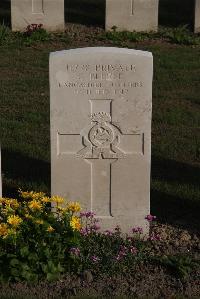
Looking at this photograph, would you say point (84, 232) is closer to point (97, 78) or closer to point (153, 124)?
point (97, 78)

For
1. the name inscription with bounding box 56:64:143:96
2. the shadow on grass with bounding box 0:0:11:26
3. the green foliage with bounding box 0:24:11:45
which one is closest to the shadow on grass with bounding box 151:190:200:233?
the name inscription with bounding box 56:64:143:96

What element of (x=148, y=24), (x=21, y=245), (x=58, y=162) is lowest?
(x=21, y=245)

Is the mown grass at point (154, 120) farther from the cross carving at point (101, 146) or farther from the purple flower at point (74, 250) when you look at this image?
the purple flower at point (74, 250)

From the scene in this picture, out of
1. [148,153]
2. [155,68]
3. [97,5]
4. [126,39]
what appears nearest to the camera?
[148,153]

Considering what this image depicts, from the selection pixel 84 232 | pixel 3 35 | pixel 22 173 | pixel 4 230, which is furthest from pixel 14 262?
pixel 3 35

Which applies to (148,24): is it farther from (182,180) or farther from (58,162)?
(58,162)

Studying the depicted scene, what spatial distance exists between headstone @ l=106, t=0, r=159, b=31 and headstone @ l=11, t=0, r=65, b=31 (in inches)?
38.1

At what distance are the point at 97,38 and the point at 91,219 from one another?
330 inches

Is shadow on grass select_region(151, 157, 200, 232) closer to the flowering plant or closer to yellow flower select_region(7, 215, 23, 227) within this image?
the flowering plant

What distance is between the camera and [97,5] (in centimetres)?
1817

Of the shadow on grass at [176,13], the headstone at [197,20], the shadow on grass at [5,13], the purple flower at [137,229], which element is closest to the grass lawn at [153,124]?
the purple flower at [137,229]

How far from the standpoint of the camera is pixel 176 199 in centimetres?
667

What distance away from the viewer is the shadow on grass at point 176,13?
1554 centimetres

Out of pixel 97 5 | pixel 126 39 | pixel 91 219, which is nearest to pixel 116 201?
pixel 91 219
